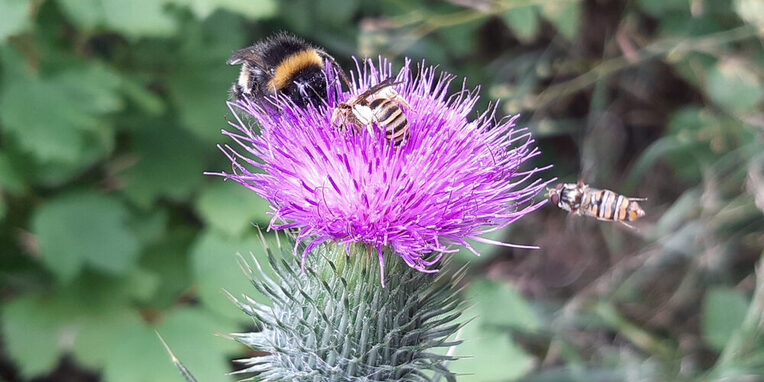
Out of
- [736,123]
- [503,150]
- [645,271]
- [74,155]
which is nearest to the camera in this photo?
[503,150]

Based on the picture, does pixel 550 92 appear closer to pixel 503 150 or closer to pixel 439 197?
pixel 503 150

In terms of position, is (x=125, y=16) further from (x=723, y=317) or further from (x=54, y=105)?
(x=723, y=317)

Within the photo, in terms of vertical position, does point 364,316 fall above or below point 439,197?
below

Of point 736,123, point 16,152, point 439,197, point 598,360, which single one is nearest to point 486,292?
point 598,360

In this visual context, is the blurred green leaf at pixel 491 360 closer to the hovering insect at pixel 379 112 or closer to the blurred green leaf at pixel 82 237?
the hovering insect at pixel 379 112

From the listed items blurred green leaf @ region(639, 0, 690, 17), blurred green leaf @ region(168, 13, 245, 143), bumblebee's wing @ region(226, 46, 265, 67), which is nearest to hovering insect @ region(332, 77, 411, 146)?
bumblebee's wing @ region(226, 46, 265, 67)

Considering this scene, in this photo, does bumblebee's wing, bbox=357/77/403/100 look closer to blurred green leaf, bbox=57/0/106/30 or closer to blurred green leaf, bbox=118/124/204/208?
blurred green leaf, bbox=57/0/106/30

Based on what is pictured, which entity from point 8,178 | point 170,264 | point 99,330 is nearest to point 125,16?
point 8,178
